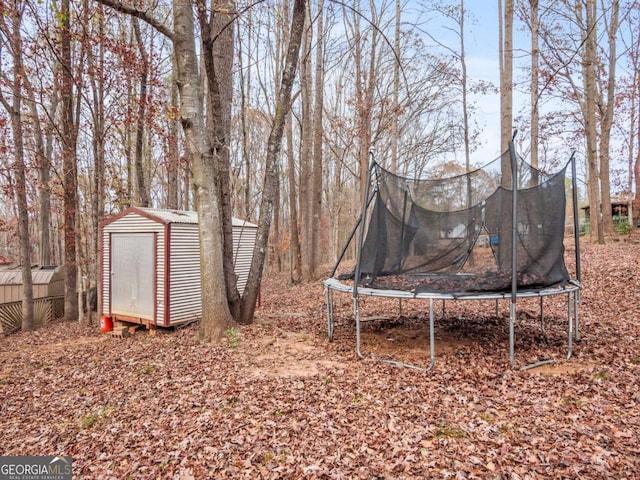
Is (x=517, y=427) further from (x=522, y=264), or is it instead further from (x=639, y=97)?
(x=639, y=97)

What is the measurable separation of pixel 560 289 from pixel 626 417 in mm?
1709

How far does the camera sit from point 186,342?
580 cm

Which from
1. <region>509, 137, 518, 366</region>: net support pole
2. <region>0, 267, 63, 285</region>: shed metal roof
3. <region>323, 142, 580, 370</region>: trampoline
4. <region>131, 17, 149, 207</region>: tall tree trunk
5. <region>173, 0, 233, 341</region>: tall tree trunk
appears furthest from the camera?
<region>0, 267, 63, 285</region>: shed metal roof

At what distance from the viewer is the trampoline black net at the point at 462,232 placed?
4699mm

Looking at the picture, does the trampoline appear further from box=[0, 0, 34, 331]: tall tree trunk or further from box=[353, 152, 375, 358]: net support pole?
box=[0, 0, 34, 331]: tall tree trunk

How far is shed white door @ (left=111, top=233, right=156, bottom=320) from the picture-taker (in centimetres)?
727

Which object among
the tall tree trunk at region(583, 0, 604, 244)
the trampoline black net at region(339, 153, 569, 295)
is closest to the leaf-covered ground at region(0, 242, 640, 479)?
the trampoline black net at region(339, 153, 569, 295)

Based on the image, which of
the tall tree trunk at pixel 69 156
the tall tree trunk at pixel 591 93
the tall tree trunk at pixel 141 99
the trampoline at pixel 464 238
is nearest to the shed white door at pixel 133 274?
the tall tree trunk at pixel 69 156

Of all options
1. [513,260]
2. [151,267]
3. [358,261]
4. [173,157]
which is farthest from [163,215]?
[513,260]

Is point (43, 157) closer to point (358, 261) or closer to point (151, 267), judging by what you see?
point (151, 267)

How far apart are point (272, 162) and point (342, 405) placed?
3.98 metres

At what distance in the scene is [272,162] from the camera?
6.21 m

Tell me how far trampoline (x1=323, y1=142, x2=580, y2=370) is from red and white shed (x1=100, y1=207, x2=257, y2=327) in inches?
121

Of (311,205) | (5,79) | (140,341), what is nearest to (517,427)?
(140,341)
